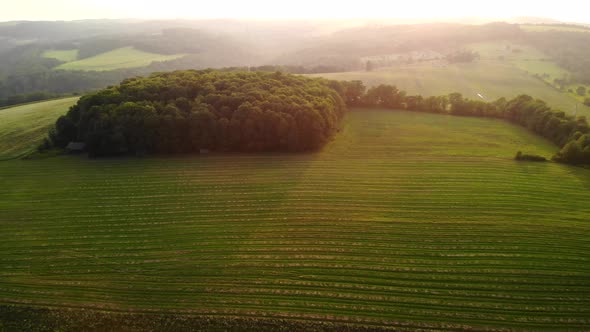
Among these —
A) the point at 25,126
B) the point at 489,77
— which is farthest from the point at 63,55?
the point at 489,77

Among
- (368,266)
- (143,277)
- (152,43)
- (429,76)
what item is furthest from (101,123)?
(152,43)

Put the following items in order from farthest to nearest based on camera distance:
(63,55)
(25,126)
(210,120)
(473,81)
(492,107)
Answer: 1. (63,55)
2. (473,81)
3. (492,107)
4. (25,126)
5. (210,120)

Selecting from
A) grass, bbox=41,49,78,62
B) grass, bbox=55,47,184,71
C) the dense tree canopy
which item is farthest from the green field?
the dense tree canopy

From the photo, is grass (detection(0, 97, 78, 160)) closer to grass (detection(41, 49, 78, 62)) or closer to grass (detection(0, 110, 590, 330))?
grass (detection(0, 110, 590, 330))

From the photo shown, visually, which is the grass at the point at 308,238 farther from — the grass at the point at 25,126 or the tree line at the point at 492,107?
the tree line at the point at 492,107

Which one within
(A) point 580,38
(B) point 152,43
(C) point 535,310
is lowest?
(C) point 535,310

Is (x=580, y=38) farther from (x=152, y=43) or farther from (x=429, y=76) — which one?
(x=152, y=43)

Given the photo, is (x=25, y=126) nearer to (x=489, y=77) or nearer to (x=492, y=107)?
(x=492, y=107)
